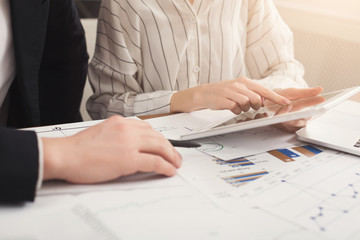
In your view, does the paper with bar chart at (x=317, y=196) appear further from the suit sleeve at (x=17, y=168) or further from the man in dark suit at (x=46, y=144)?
the suit sleeve at (x=17, y=168)

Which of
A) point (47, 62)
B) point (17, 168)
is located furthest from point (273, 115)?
point (47, 62)

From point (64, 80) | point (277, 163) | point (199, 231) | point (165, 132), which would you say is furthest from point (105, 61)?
point (199, 231)

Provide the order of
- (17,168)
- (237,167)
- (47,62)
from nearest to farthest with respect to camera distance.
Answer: (17,168), (237,167), (47,62)

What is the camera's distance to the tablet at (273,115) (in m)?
0.59

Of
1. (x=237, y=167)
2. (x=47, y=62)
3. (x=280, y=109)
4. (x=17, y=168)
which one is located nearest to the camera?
(x=17, y=168)

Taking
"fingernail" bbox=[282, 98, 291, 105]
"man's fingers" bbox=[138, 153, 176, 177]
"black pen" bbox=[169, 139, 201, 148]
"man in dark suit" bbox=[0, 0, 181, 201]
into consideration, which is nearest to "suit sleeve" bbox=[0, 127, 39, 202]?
"man in dark suit" bbox=[0, 0, 181, 201]

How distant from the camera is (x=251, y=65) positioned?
1168mm

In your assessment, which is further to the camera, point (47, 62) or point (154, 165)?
point (47, 62)

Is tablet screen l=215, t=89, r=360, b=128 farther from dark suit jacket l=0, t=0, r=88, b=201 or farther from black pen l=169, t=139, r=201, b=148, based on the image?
dark suit jacket l=0, t=0, r=88, b=201

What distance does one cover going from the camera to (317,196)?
1.67 ft

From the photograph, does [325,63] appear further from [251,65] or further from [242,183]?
[242,183]

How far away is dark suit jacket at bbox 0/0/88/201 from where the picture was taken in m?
0.77

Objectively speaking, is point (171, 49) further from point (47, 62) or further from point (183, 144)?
point (183, 144)

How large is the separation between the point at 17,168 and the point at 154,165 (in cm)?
16
